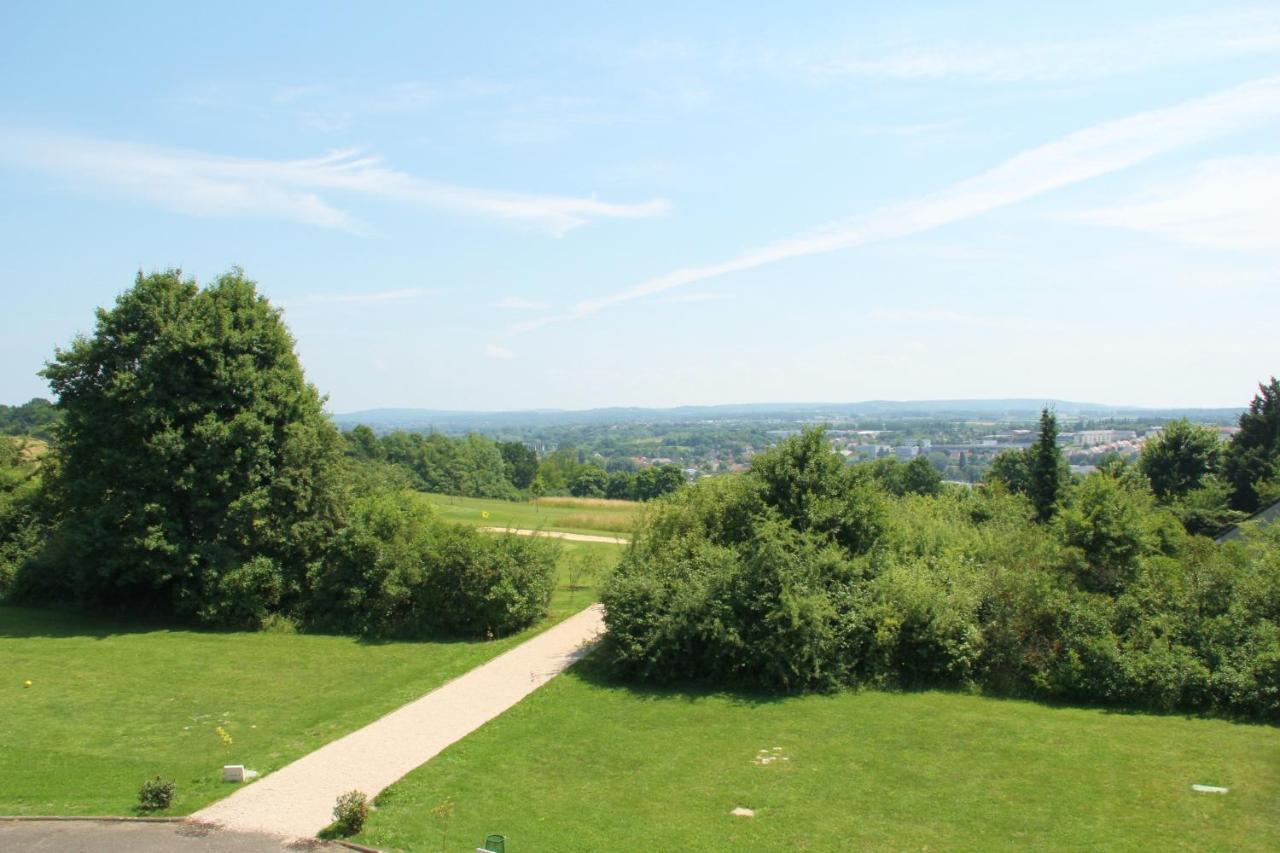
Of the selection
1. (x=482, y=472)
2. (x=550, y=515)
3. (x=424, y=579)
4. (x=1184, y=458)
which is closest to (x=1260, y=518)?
(x=1184, y=458)

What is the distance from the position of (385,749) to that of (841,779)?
837 cm

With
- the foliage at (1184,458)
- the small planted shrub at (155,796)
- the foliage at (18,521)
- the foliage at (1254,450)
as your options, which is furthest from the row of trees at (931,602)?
the foliage at (1184,458)

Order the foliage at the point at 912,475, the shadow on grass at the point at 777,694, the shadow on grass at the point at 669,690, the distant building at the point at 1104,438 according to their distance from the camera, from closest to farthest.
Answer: the shadow on grass at the point at 777,694 < the shadow on grass at the point at 669,690 < the foliage at the point at 912,475 < the distant building at the point at 1104,438

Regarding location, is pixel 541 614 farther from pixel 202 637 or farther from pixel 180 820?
pixel 180 820

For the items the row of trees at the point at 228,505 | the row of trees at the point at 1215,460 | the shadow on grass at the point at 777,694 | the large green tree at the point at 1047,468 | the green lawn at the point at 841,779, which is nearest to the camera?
the green lawn at the point at 841,779

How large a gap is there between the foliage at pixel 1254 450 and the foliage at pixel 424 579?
139ft

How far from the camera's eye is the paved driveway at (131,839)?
12031 millimetres

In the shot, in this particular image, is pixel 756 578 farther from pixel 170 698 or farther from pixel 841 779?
pixel 170 698

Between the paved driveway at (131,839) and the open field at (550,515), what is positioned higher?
the paved driveway at (131,839)

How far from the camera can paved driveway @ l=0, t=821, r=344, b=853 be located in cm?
1203

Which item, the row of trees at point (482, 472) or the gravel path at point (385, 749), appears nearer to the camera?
the gravel path at point (385, 749)

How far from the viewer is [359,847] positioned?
12.1 metres

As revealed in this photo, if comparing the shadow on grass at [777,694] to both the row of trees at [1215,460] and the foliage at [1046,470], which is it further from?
the row of trees at [1215,460]

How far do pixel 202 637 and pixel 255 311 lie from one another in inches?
419
